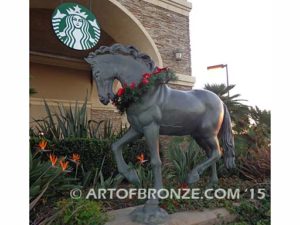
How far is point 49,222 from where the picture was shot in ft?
8.96

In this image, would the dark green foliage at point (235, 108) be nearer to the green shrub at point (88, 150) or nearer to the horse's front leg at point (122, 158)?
A: the green shrub at point (88, 150)

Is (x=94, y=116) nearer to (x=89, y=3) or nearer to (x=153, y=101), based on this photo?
(x=89, y=3)

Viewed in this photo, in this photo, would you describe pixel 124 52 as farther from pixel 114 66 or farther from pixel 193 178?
pixel 193 178

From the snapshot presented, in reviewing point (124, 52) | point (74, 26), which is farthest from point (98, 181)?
point (74, 26)

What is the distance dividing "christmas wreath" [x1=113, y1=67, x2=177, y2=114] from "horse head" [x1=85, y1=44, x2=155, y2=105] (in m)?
0.08

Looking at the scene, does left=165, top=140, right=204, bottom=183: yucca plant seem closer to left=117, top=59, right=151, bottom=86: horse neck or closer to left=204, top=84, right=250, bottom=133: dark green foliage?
left=117, top=59, right=151, bottom=86: horse neck

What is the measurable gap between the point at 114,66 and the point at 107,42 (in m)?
8.99

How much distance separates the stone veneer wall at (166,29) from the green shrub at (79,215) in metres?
7.17

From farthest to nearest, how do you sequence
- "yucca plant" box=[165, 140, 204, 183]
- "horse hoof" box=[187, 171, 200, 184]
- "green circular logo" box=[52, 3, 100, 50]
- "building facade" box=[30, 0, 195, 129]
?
"building facade" box=[30, 0, 195, 129], "green circular logo" box=[52, 3, 100, 50], "yucca plant" box=[165, 140, 204, 183], "horse hoof" box=[187, 171, 200, 184]

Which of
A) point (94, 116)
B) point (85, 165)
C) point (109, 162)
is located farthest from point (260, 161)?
point (94, 116)

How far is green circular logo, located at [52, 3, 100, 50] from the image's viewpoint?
7.00 metres

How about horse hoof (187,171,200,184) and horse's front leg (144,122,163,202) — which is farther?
horse hoof (187,171,200,184)

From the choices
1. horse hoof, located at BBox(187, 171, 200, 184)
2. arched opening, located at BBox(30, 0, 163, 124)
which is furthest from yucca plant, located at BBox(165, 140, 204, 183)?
arched opening, located at BBox(30, 0, 163, 124)

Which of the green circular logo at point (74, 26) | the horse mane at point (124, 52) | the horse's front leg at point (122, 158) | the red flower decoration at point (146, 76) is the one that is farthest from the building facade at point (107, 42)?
the horse's front leg at point (122, 158)
